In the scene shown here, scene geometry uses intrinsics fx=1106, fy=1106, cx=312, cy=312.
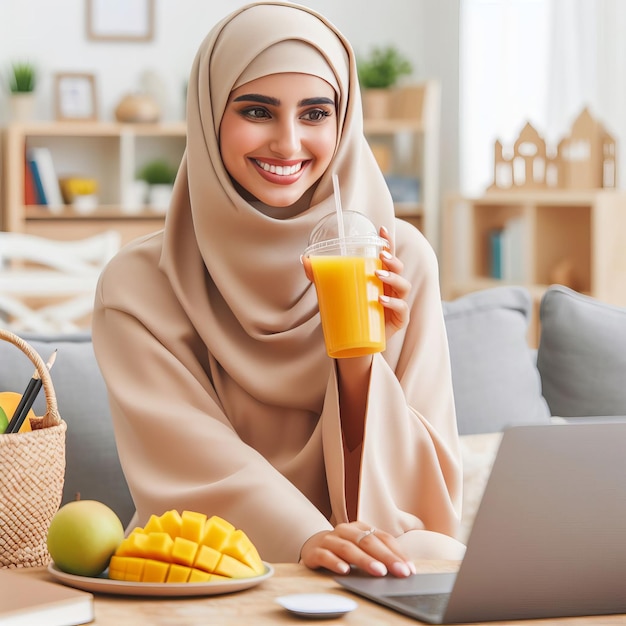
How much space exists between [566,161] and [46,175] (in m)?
2.73

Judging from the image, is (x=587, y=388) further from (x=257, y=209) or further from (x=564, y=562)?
(x=564, y=562)

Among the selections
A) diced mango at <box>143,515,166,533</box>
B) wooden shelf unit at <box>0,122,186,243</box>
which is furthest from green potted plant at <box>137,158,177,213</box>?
diced mango at <box>143,515,166,533</box>

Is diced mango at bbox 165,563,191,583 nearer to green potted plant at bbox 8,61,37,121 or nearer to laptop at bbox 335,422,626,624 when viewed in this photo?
laptop at bbox 335,422,626,624

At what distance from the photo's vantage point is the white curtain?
456cm

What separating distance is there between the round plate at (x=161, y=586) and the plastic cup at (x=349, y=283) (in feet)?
1.62

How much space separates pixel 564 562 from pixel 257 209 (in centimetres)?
96

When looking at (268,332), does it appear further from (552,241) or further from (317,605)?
(552,241)

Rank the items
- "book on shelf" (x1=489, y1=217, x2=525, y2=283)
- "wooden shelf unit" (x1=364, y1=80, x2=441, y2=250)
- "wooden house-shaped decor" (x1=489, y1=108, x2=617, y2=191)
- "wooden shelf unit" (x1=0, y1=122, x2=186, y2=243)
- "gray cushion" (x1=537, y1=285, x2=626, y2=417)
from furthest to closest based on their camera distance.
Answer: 1. "wooden shelf unit" (x1=364, y1=80, x2=441, y2=250)
2. "wooden shelf unit" (x1=0, y1=122, x2=186, y2=243)
3. "book on shelf" (x1=489, y1=217, x2=525, y2=283)
4. "wooden house-shaped decor" (x1=489, y1=108, x2=617, y2=191)
5. "gray cushion" (x1=537, y1=285, x2=626, y2=417)

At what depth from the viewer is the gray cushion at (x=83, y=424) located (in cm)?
188

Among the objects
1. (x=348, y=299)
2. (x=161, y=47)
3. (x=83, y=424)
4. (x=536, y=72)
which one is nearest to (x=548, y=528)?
(x=348, y=299)

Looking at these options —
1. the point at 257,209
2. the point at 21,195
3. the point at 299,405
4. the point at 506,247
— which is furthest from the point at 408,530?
the point at 21,195

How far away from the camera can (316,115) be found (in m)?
1.61

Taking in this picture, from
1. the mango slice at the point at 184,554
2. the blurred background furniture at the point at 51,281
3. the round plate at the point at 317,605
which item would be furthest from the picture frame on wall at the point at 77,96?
the round plate at the point at 317,605

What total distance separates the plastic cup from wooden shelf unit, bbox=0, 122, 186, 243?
446 cm
